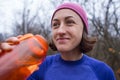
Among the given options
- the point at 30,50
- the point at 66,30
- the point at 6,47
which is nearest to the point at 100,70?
the point at 66,30

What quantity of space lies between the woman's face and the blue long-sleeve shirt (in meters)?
0.12

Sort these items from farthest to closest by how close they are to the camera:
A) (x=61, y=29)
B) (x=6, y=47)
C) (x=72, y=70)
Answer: (x=72, y=70)
(x=61, y=29)
(x=6, y=47)

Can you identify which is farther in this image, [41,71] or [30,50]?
[41,71]

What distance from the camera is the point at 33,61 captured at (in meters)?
1.38

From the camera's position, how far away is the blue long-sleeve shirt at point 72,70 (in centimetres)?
177

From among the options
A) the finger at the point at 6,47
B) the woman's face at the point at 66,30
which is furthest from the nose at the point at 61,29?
the finger at the point at 6,47

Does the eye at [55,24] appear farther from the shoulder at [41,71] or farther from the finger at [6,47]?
the finger at [6,47]

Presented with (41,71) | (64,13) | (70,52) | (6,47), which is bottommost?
(41,71)

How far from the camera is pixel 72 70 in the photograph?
180 cm

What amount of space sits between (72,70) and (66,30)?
0.25m

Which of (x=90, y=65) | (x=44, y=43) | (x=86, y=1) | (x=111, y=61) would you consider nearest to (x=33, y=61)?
(x=44, y=43)

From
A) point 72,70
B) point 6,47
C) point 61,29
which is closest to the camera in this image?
point 6,47

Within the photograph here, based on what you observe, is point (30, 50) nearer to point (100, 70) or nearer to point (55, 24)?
point (55, 24)

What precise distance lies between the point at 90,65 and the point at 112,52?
867cm
